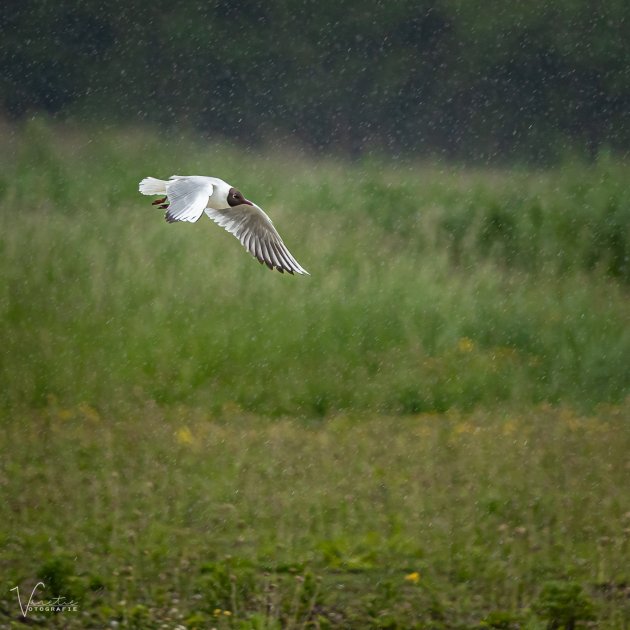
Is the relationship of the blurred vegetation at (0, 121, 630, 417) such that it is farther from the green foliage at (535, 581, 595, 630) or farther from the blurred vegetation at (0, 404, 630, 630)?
the green foliage at (535, 581, 595, 630)

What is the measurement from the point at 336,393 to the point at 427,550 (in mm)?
3365

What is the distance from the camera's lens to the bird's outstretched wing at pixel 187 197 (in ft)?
18.2

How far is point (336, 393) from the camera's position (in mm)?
9469

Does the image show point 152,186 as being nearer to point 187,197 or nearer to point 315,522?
point 187,197

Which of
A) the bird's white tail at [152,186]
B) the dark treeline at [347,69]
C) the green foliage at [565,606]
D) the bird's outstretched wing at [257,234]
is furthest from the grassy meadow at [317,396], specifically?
the dark treeline at [347,69]

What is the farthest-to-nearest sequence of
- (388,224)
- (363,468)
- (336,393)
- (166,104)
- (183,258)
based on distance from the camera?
(166,104) → (388,224) → (183,258) → (336,393) → (363,468)

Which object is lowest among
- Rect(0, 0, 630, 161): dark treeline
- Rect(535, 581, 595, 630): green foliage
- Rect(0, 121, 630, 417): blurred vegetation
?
Rect(535, 581, 595, 630): green foliage

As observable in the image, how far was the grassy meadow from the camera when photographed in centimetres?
580

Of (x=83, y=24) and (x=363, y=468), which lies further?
(x=83, y=24)

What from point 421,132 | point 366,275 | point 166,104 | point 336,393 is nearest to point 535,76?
point 421,132

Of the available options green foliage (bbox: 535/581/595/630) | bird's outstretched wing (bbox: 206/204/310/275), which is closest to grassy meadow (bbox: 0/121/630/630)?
green foliage (bbox: 535/581/595/630)

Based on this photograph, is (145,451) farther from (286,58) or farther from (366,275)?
(286,58)

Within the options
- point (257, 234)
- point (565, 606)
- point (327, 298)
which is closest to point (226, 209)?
point (257, 234)

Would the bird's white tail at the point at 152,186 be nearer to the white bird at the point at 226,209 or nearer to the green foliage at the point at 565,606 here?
the white bird at the point at 226,209
